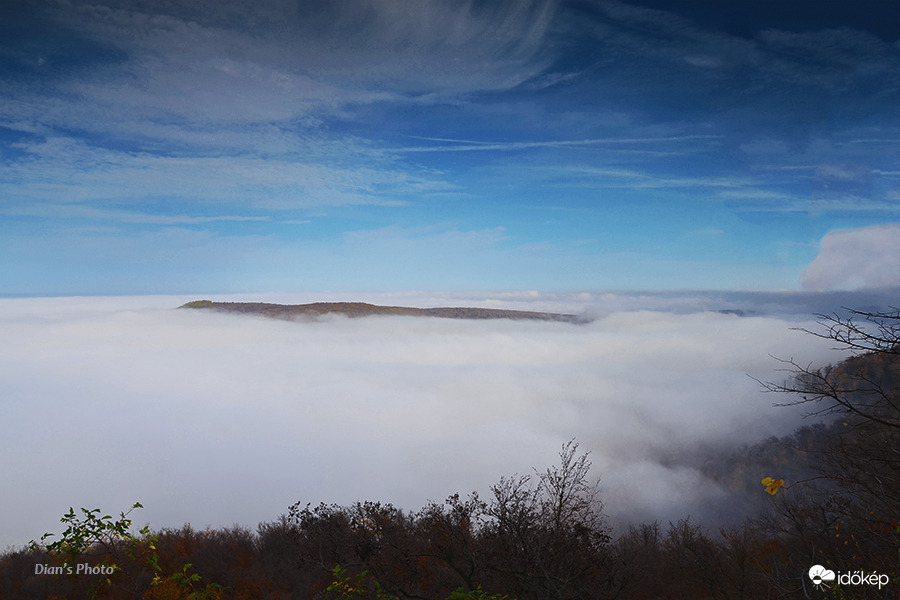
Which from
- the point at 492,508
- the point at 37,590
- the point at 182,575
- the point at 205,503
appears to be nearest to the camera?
the point at 182,575

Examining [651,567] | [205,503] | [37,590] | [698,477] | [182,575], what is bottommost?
[698,477]

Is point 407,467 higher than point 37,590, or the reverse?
point 37,590

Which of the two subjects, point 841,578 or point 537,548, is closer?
point 841,578

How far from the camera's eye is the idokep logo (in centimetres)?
590

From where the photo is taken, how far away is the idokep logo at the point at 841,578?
5.90m

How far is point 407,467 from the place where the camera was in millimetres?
193750

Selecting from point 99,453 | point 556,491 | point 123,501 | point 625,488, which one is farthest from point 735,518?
point 99,453

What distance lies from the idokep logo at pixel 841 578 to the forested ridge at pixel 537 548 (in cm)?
7

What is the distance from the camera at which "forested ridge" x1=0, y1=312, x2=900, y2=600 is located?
255 inches

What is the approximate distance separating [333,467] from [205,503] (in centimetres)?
4780

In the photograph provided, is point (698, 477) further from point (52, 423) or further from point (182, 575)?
point (52, 423)

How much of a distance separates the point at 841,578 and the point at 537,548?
996 cm

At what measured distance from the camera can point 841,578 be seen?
734 centimetres

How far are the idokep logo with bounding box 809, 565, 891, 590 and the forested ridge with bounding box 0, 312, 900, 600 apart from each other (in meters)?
0.07
